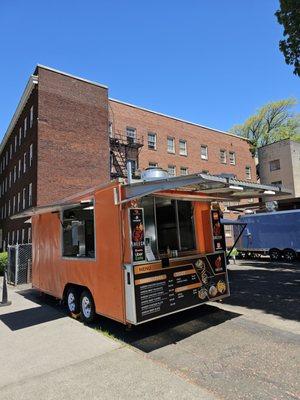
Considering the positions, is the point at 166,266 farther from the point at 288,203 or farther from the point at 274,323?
the point at 288,203

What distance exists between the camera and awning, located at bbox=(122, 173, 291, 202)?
5.95 m

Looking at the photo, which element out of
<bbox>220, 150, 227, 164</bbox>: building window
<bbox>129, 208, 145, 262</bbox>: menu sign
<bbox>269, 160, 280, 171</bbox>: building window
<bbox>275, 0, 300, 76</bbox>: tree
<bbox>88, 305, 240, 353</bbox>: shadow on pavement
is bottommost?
<bbox>88, 305, 240, 353</bbox>: shadow on pavement

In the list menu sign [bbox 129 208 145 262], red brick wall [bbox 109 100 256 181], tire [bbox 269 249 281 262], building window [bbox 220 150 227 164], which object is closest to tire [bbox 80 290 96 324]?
menu sign [bbox 129 208 145 262]

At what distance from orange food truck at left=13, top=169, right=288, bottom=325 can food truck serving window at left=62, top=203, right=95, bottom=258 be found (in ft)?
0.08

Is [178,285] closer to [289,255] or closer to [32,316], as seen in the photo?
[32,316]

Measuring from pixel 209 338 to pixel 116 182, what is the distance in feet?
11.8

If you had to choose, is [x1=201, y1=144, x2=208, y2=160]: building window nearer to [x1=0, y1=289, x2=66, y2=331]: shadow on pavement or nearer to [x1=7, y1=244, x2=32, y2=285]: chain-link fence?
[x1=7, y1=244, x2=32, y2=285]: chain-link fence

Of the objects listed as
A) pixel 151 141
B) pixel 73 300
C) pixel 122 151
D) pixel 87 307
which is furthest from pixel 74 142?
pixel 87 307

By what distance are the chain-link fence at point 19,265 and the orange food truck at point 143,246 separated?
721cm

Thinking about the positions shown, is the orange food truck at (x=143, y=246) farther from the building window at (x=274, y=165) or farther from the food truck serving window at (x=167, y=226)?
the building window at (x=274, y=165)

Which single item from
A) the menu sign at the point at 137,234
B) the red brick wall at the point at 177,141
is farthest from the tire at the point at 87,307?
the red brick wall at the point at 177,141

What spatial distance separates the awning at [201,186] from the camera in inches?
234

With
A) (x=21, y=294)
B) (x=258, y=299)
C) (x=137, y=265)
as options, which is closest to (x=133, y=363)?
(x=137, y=265)

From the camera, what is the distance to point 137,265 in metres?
6.84
